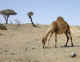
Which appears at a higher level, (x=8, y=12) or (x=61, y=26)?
(x=8, y=12)

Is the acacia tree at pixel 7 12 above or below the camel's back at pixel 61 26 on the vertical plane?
above

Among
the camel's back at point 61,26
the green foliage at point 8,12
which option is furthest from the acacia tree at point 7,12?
the camel's back at point 61,26

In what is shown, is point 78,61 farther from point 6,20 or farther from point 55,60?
point 6,20

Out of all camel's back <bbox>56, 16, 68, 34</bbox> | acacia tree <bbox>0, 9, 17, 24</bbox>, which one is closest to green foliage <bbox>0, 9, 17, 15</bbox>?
acacia tree <bbox>0, 9, 17, 24</bbox>

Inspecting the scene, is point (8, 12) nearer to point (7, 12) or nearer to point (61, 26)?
point (7, 12)

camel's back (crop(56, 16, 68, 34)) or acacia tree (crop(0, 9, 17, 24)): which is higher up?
acacia tree (crop(0, 9, 17, 24))

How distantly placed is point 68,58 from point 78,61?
1.77 ft

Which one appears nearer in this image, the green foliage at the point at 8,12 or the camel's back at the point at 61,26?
the camel's back at the point at 61,26

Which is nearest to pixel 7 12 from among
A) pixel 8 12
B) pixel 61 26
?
pixel 8 12

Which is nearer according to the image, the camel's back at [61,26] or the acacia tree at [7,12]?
the camel's back at [61,26]

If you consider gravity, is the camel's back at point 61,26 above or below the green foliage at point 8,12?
below

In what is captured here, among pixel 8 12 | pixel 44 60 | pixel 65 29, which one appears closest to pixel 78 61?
pixel 44 60

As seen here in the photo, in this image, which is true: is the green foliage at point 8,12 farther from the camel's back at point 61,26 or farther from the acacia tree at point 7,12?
the camel's back at point 61,26

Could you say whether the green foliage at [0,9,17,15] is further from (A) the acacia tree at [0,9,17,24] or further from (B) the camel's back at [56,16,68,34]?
(B) the camel's back at [56,16,68,34]
